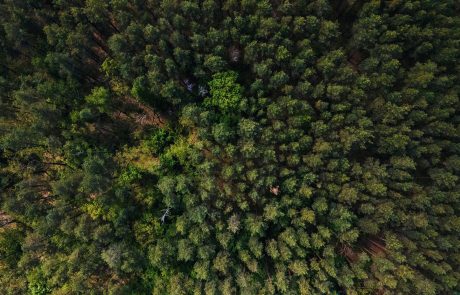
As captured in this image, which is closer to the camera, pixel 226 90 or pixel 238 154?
pixel 238 154

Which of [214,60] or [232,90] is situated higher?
[214,60]

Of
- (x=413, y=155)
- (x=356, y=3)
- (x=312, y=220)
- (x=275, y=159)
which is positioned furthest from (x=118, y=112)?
(x=413, y=155)

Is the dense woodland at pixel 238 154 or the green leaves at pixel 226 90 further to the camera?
the green leaves at pixel 226 90

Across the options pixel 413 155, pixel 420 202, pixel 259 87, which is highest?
pixel 259 87

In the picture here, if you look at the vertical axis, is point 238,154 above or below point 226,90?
below

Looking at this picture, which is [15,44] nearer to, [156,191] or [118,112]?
[118,112]

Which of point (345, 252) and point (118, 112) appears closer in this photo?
point (345, 252)

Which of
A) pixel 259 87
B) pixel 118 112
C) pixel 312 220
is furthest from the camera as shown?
pixel 118 112

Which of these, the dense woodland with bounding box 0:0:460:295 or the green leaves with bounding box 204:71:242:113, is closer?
the dense woodland with bounding box 0:0:460:295
